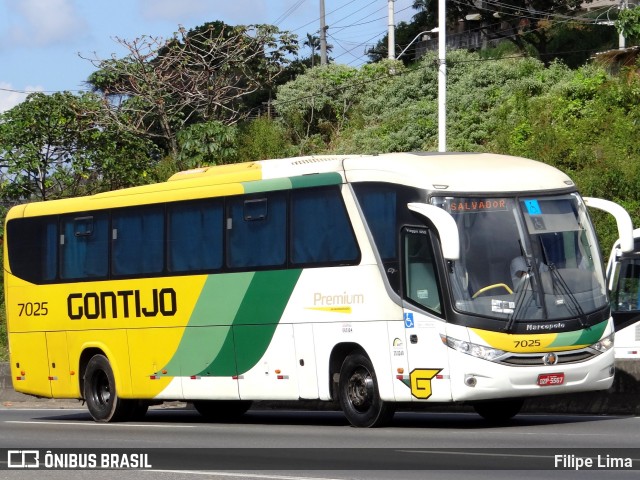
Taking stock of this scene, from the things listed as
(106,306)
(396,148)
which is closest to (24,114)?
(396,148)

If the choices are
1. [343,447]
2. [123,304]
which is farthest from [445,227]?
[123,304]

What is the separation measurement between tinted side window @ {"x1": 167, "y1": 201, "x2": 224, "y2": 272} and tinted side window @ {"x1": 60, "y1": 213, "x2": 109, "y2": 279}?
1.73m

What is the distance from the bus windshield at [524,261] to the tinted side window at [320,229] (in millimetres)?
1574

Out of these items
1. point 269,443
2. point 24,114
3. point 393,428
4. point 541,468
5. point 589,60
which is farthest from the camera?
point 589,60

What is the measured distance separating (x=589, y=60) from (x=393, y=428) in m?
52.6

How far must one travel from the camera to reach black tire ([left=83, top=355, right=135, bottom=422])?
842 inches

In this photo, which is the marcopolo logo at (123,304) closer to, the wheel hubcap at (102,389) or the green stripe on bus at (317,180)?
the wheel hubcap at (102,389)

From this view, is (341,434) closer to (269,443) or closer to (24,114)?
(269,443)

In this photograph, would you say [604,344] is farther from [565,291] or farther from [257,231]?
[257,231]

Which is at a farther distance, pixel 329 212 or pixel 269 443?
pixel 329 212

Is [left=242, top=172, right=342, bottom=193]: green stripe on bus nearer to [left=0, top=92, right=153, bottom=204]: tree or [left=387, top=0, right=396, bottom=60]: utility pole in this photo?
[left=0, top=92, right=153, bottom=204]: tree

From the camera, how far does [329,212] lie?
57.9ft

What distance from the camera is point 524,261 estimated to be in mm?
15984

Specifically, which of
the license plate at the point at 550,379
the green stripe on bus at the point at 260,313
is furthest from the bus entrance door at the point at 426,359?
the green stripe on bus at the point at 260,313
